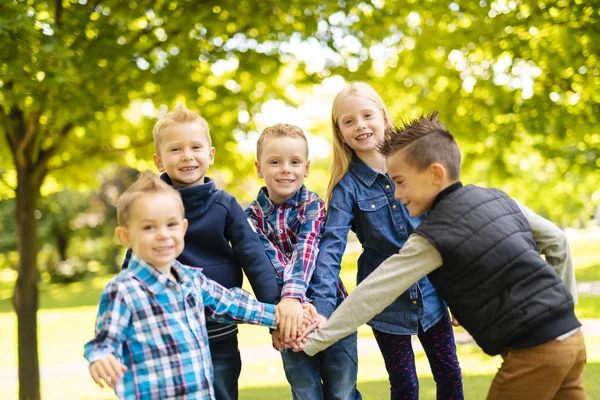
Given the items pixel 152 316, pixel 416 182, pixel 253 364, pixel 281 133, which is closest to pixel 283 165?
pixel 281 133

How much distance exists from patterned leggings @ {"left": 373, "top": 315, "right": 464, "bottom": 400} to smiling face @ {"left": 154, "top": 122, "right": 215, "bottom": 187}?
1.35m

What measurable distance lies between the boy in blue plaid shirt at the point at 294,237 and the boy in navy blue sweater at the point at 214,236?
0.46ft

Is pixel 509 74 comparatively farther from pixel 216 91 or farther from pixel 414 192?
pixel 414 192

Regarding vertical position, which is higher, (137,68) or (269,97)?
(269,97)

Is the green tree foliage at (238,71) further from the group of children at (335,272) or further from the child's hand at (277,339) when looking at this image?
the child's hand at (277,339)

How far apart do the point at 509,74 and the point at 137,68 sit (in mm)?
4265

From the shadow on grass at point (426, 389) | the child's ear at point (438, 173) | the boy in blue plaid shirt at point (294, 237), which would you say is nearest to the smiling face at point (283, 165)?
the boy in blue plaid shirt at point (294, 237)

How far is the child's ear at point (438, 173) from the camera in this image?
2.97 meters

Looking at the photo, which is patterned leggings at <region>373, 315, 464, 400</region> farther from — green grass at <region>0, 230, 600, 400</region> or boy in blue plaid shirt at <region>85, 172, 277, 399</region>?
green grass at <region>0, 230, 600, 400</region>

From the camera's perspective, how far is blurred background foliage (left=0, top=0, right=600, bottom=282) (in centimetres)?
567

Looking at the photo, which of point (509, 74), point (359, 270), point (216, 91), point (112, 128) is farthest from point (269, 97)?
point (359, 270)

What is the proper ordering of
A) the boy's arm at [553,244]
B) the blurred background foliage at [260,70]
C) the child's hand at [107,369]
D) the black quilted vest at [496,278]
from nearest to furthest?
the child's hand at [107,369]
the black quilted vest at [496,278]
the boy's arm at [553,244]
the blurred background foliage at [260,70]

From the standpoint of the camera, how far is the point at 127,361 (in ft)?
8.93

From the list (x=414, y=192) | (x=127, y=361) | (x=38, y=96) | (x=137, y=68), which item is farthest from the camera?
(x=137, y=68)
